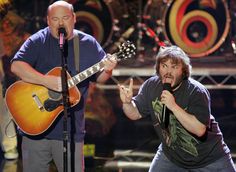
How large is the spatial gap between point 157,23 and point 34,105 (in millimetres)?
4497

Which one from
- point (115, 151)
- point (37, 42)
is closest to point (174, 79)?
point (37, 42)

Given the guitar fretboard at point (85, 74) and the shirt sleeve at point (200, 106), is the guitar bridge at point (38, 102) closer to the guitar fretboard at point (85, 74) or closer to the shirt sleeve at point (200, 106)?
the guitar fretboard at point (85, 74)

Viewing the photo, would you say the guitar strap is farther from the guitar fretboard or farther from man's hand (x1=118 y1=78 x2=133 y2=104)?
man's hand (x1=118 y1=78 x2=133 y2=104)

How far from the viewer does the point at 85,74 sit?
3.64 m

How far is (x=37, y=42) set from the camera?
3.63 meters

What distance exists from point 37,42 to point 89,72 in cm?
42

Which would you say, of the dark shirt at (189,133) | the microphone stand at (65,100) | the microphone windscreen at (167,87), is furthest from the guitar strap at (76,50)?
the microphone windscreen at (167,87)

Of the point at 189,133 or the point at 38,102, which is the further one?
the point at 38,102

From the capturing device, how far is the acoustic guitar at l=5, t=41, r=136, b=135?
362 cm

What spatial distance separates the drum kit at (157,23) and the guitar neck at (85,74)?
427cm

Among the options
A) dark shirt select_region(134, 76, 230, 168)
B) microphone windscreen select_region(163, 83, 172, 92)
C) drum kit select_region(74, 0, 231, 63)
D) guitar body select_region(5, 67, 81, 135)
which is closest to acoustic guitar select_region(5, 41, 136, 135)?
guitar body select_region(5, 67, 81, 135)

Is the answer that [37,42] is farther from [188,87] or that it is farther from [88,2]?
[88,2]

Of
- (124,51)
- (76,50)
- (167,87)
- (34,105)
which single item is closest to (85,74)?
(76,50)

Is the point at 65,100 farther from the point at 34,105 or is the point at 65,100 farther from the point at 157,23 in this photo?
the point at 157,23
